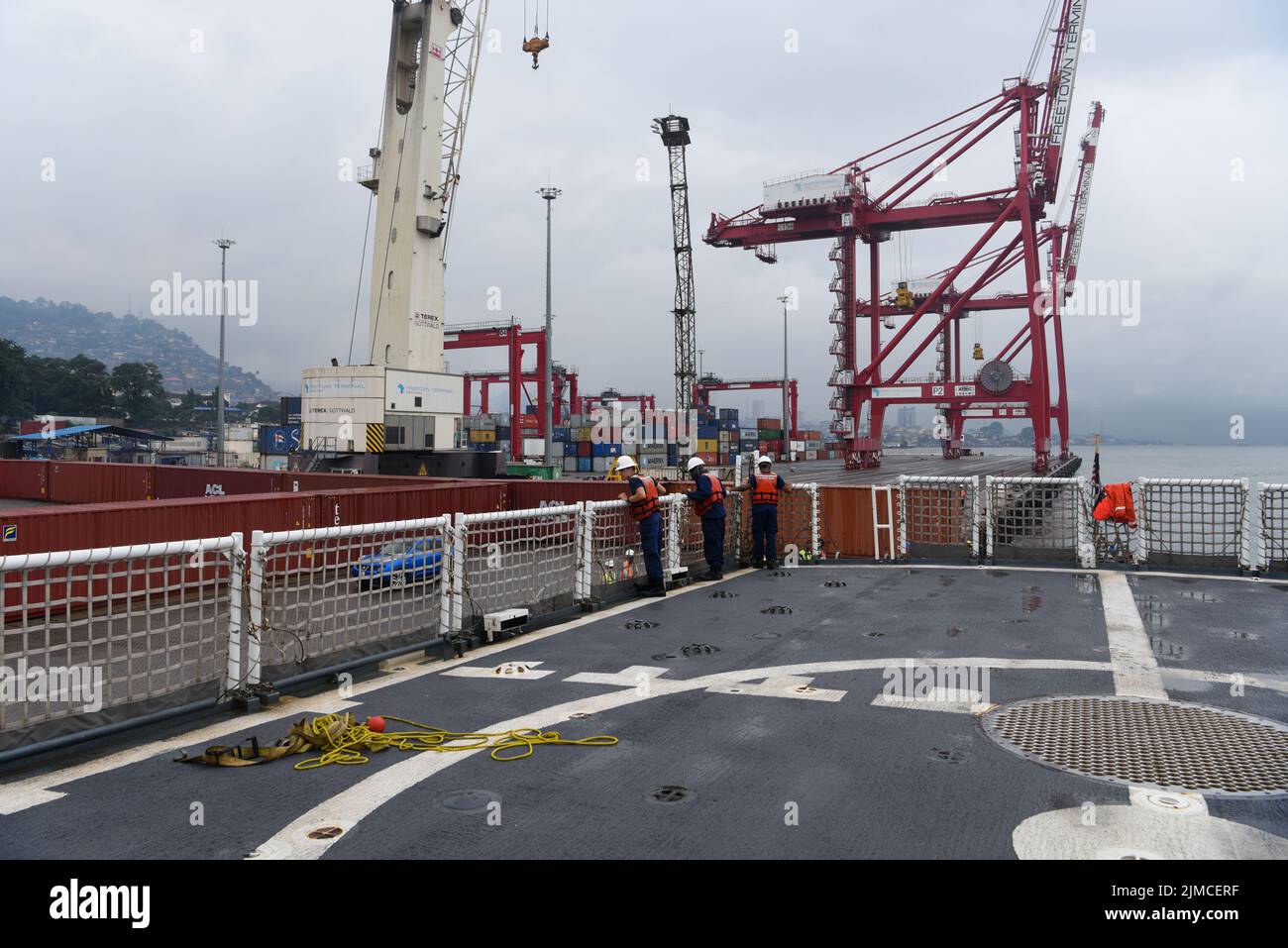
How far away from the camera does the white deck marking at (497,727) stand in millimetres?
4520

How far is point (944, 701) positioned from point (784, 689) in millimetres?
1347

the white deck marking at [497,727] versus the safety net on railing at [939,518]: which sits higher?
the safety net on railing at [939,518]

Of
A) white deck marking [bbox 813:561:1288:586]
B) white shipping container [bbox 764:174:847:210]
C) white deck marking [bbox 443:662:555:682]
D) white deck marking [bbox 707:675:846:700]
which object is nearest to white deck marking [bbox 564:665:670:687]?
white deck marking [bbox 443:662:555:682]

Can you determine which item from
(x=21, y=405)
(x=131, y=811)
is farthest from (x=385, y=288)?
(x=21, y=405)

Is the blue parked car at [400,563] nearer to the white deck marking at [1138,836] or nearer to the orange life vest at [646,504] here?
the orange life vest at [646,504]

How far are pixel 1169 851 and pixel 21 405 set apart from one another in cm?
13962

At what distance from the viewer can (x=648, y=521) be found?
12.4 meters

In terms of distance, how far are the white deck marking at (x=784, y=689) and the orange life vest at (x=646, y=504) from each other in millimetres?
4715

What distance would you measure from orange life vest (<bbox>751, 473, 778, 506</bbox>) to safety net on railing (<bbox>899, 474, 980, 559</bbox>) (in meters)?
2.75

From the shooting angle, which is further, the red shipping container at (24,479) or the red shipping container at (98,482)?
the red shipping container at (24,479)

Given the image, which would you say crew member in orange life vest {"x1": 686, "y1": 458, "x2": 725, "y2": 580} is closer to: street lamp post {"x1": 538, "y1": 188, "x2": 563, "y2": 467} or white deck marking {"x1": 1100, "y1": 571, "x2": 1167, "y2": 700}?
white deck marking {"x1": 1100, "y1": 571, "x2": 1167, "y2": 700}

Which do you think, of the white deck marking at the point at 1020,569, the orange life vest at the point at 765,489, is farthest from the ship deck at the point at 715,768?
the orange life vest at the point at 765,489
